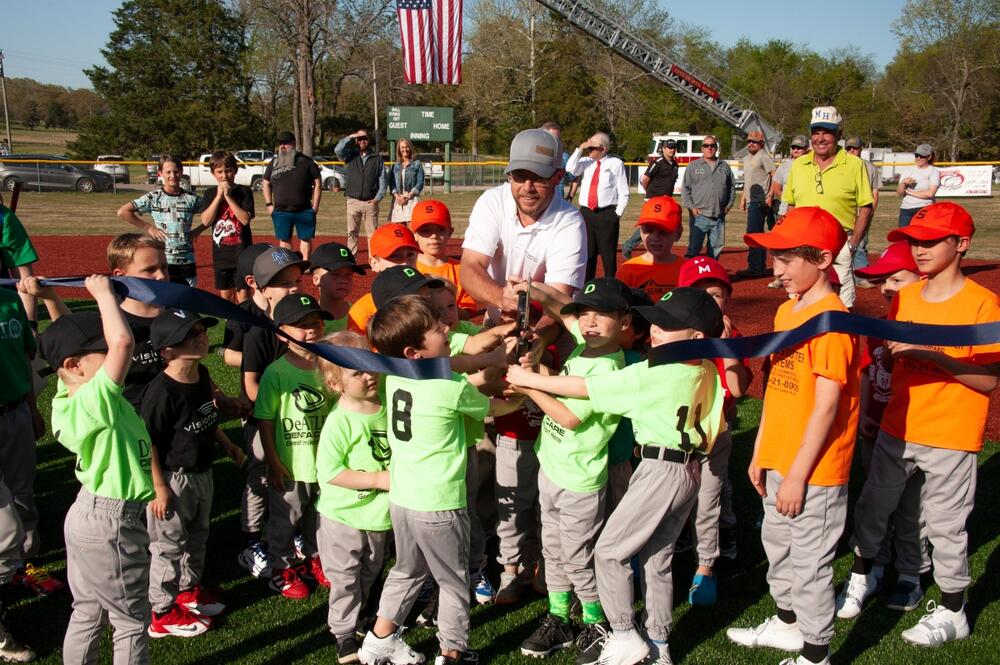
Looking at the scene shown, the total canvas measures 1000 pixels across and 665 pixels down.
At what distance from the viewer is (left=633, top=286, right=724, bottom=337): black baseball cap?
3705 mm

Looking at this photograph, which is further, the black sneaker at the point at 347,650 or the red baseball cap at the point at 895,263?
the red baseball cap at the point at 895,263

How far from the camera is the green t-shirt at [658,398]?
361 cm

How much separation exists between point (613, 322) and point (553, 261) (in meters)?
0.73

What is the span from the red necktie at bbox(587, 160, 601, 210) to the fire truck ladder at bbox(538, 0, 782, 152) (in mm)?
39272

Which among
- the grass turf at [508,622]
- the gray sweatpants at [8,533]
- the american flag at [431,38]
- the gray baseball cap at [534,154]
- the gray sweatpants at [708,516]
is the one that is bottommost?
the grass turf at [508,622]

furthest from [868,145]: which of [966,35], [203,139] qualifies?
[203,139]

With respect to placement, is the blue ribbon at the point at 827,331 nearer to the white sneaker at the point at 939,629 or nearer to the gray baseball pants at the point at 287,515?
the white sneaker at the point at 939,629

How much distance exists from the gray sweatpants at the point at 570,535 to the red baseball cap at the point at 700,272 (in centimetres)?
136

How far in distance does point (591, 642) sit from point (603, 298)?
161 centimetres

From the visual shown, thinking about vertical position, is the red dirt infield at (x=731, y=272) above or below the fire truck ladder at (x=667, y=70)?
below

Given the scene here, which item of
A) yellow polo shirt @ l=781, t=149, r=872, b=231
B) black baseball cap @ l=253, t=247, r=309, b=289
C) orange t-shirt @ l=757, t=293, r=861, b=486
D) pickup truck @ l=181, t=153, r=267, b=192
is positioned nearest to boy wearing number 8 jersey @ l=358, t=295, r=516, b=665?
orange t-shirt @ l=757, t=293, r=861, b=486

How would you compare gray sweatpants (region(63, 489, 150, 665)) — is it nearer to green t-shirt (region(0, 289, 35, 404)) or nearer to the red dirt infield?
green t-shirt (region(0, 289, 35, 404))

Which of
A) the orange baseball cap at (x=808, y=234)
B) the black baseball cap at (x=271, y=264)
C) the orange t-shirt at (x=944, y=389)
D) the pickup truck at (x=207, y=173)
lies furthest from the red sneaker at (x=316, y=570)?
the pickup truck at (x=207, y=173)

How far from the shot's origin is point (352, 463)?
394 centimetres
